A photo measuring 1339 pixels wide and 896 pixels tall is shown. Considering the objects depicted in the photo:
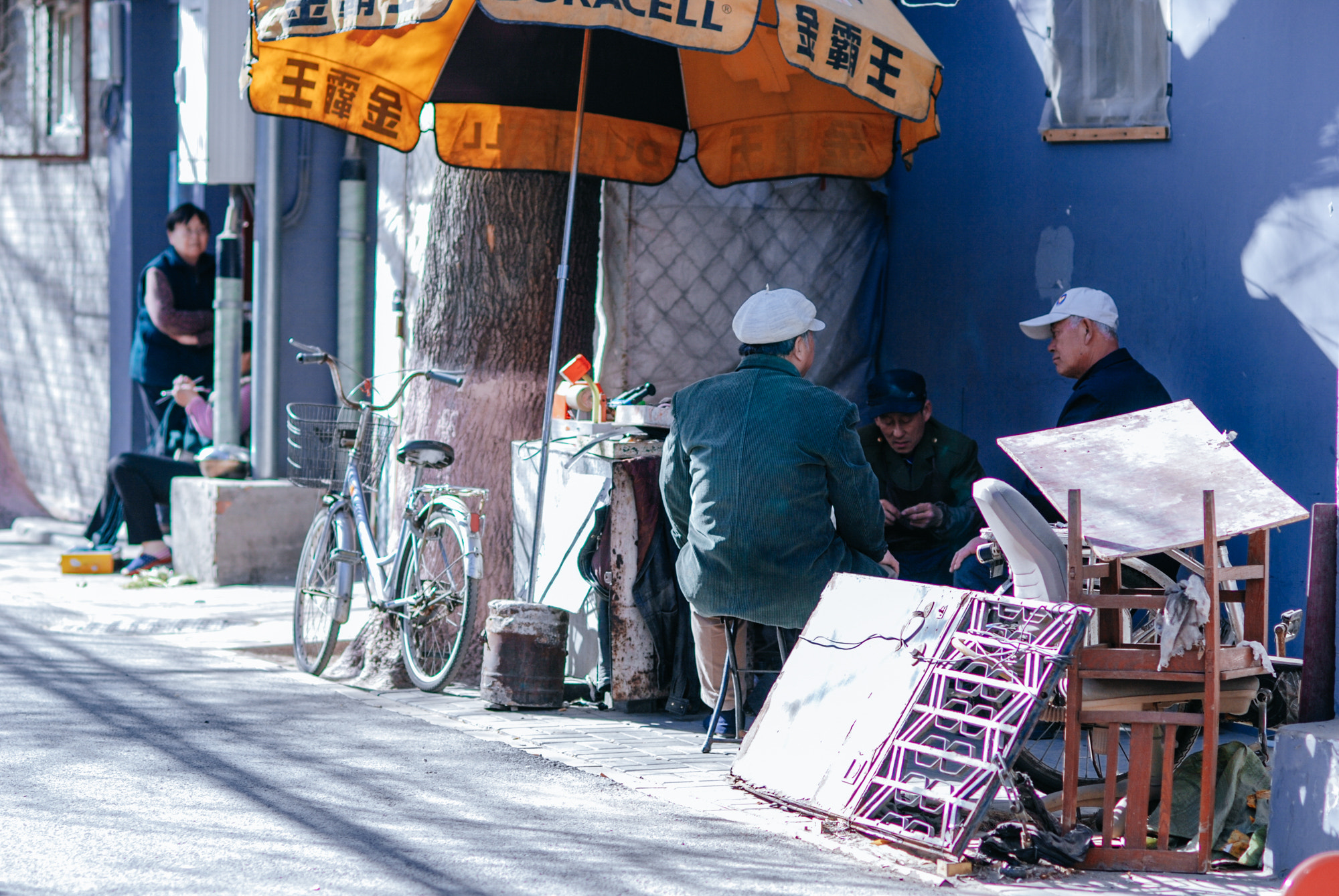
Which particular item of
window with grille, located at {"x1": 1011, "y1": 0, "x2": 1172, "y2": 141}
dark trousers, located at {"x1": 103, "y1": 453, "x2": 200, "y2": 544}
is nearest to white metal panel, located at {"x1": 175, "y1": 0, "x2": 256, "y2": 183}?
dark trousers, located at {"x1": 103, "y1": 453, "x2": 200, "y2": 544}

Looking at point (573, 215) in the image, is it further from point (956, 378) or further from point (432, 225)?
point (956, 378)

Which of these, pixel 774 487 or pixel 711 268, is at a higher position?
pixel 711 268

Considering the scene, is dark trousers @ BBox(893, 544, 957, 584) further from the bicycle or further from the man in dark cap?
the bicycle

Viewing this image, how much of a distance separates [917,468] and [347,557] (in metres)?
2.63

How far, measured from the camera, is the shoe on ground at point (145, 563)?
10656 mm

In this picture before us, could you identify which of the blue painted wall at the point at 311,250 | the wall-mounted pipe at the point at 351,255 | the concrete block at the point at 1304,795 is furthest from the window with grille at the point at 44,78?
the concrete block at the point at 1304,795

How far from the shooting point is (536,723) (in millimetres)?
6387

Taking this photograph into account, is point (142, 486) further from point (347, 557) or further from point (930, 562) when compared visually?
point (930, 562)

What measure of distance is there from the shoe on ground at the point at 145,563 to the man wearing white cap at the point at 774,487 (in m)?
6.05

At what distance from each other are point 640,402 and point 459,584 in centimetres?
123

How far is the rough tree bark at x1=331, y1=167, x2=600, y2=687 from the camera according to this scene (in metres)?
7.45

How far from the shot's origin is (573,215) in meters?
7.75

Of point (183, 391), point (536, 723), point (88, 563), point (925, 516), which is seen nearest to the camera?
point (536, 723)

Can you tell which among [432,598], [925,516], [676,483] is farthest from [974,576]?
[432,598]
